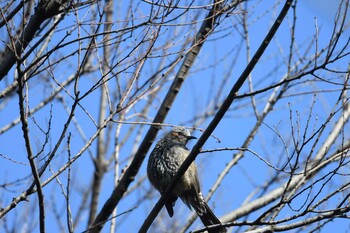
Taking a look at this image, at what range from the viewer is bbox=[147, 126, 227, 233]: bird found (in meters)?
5.59

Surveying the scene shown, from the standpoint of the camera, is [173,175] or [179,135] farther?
[179,135]

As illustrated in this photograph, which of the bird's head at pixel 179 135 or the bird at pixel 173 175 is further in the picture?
the bird's head at pixel 179 135

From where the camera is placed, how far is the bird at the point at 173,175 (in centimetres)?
559

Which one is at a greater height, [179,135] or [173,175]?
[179,135]

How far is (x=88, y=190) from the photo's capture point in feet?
28.5

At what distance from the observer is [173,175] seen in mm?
5863

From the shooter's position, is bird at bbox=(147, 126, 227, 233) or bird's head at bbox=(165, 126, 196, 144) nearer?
bird at bbox=(147, 126, 227, 233)

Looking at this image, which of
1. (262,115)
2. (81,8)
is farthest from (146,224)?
(262,115)

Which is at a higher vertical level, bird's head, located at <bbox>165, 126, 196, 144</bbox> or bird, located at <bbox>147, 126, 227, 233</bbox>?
bird's head, located at <bbox>165, 126, 196, 144</bbox>

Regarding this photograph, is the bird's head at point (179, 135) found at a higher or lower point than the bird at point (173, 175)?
higher

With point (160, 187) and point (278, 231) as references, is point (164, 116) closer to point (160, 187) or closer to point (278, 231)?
point (160, 187)

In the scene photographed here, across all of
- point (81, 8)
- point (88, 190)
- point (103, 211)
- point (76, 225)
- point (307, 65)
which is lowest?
point (103, 211)

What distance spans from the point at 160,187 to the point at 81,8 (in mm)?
2808

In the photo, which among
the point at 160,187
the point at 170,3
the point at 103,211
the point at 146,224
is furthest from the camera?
the point at 160,187
